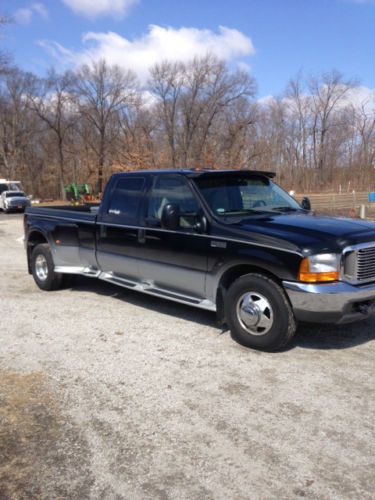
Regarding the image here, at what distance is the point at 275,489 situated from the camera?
8.80 feet

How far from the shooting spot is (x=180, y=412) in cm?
356

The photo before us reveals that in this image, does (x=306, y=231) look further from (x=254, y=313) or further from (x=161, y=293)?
(x=161, y=293)

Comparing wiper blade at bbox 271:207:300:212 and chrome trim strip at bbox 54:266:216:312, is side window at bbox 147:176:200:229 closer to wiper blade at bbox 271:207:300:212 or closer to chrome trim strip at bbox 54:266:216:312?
chrome trim strip at bbox 54:266:216:312

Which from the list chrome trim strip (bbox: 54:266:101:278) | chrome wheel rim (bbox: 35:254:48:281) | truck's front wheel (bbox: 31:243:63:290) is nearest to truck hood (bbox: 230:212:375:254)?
chrome trim strip (bbox: 54:266:101:278)

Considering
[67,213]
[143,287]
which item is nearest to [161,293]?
[143,287]

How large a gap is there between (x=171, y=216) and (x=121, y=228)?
122 cm

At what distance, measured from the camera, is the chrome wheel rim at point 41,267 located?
761 cm

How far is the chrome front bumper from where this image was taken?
432 cm

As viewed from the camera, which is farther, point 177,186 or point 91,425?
point 177,186

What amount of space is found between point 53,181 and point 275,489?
6961 cm

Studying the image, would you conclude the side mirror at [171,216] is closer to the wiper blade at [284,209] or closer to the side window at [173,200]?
the side window at [173,200]

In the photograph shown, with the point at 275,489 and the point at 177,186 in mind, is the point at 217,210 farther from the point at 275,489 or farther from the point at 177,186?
the point at 275,489

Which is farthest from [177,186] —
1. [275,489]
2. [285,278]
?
[275,489]

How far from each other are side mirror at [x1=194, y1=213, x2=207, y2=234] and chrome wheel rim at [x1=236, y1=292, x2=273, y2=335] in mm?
869
